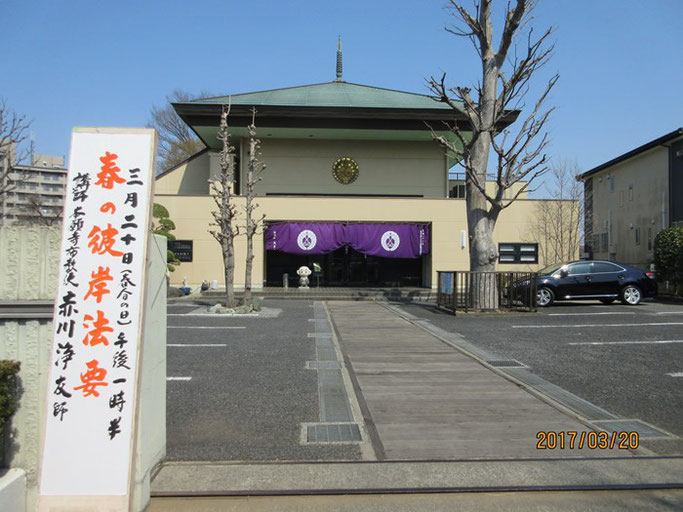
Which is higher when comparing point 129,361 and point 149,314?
point 149,314

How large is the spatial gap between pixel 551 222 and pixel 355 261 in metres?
8.96

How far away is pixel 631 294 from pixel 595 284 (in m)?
1.15

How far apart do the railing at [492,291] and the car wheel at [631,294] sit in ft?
11.9

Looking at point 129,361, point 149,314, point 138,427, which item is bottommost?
point 138,427

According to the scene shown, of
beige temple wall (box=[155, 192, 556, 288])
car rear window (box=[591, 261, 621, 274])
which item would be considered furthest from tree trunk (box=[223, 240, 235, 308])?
car rear window (box=[591, 261, 621, 274])

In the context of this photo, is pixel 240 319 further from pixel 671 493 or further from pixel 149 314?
pixel 671 493

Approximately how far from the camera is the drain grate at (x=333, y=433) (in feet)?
14.0

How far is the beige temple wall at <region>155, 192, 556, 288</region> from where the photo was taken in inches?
835

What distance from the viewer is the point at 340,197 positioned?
855 inches

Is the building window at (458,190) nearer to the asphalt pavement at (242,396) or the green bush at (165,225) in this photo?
the green bush at (165,225)

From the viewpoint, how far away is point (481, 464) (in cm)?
377

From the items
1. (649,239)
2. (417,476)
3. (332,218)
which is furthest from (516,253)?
(417,476)

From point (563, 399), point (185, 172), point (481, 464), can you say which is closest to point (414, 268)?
point (185, 172)

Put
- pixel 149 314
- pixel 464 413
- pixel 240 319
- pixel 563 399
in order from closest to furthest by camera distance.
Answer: pixel 149 314, pixel 464 413, pixel 563 399, pixel 240 319
